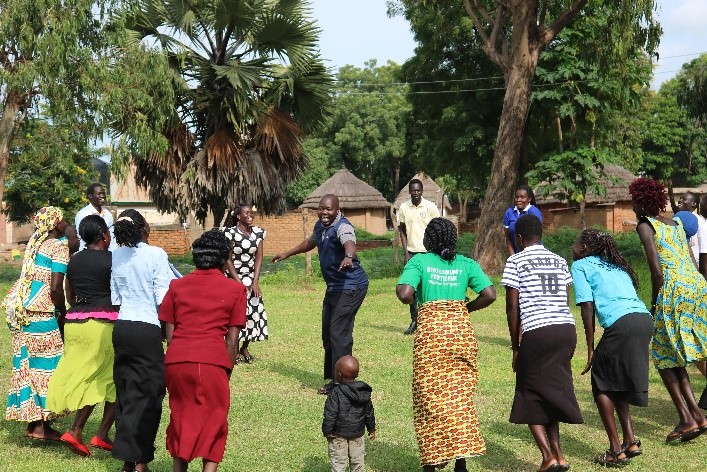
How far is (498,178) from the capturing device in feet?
75.8

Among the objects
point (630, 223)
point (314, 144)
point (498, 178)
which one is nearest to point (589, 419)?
point (498, 178)

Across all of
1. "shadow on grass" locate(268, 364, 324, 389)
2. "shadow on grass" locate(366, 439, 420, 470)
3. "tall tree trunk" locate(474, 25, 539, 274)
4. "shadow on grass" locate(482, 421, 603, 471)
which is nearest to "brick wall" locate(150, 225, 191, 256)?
"tall tree trunk" locate(474, 25, 539, 274)

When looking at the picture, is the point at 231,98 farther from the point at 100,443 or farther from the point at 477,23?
the point at 100,443

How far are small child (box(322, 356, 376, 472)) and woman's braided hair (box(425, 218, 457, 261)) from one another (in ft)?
3.21

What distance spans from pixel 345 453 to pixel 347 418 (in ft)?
0.84

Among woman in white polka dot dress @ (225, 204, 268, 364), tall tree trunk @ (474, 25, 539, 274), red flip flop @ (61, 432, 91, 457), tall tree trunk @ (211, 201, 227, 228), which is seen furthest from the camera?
tall tree trunk @ (211, 201, 227, 228)

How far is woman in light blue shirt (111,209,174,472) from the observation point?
22.0 ft

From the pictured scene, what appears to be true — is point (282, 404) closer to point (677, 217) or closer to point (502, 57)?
point (677, 217)

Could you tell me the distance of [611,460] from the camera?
703 centimetres

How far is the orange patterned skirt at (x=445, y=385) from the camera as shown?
20.8ft

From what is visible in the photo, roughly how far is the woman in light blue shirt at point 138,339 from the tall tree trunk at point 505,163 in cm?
1687

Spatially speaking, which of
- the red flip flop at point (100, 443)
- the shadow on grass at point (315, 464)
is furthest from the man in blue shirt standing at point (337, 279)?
the red flip flop at point (100, 443)

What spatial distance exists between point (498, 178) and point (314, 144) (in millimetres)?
41177

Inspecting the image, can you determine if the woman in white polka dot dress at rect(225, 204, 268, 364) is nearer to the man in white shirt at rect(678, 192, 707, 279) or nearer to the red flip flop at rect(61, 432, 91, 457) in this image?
the red flip flop at rect(61, 432, 91, 457)
